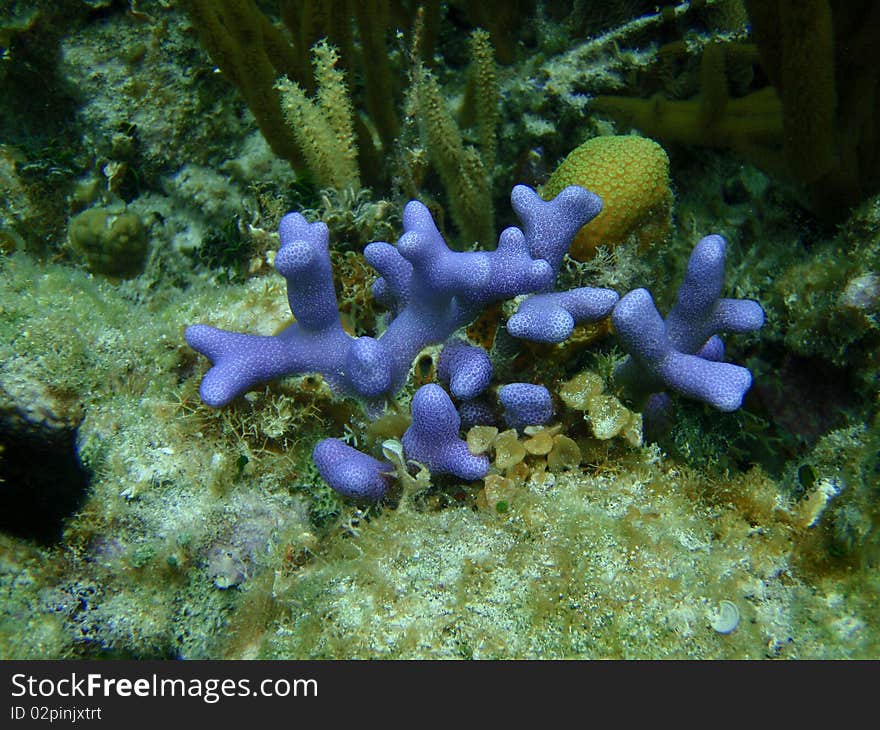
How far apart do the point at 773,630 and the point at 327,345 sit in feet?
5.62

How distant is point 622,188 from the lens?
6.86ft

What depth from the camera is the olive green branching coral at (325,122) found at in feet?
8.58

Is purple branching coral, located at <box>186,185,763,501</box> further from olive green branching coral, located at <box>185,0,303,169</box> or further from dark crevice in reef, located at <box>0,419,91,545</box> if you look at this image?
olive green branching coral, located at <box>185,0,303,169</box>

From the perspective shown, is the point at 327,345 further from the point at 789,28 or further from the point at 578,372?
the point at 789,28

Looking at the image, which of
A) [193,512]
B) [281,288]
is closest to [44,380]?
[193,512]

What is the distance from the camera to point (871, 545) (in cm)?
166

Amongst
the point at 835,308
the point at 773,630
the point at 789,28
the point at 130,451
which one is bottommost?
the point at 773,630

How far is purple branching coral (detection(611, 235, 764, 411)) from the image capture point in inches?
70.4

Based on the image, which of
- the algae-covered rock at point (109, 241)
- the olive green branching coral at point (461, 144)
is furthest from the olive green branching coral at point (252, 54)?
the algae-covered rock at point (109, 241)

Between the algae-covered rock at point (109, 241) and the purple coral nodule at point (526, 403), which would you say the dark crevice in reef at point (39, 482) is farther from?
the purple coral nodule at point (526, 403)

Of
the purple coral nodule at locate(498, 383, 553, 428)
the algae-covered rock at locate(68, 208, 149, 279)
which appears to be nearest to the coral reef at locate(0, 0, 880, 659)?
the purple coral nodule at locate(498, 383, 553, 428)

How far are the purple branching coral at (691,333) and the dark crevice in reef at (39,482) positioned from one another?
2192mm

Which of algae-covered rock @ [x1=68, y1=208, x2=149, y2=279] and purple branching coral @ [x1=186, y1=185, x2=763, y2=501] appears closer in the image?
purple branching coral @ [x1=186, y1=185, x2=763, y2=501]

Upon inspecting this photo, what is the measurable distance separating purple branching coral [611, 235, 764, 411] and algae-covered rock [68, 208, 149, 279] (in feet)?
9.46
